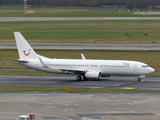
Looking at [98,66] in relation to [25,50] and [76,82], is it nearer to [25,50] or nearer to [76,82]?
[76,82]

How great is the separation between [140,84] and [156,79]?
243 inches

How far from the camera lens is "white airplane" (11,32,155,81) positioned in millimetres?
58781

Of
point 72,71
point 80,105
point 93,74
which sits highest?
point 72,71

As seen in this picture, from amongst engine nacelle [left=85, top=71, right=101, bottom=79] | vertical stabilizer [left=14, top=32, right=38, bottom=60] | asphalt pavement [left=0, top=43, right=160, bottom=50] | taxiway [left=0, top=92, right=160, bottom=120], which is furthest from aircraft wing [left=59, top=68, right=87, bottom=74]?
asphalt pavement [left=0, top=43, right=160, bottom=50]

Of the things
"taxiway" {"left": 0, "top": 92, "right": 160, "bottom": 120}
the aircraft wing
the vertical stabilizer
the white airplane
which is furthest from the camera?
the vertical stabilizer

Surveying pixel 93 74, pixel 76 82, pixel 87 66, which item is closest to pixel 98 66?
pixel 87 66

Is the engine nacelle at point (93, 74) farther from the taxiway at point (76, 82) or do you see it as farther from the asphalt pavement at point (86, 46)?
the asphalt pavement at point (86, 46)

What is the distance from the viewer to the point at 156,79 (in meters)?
60.1

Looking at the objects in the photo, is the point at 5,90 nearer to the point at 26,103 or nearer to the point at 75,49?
the point at 26,103

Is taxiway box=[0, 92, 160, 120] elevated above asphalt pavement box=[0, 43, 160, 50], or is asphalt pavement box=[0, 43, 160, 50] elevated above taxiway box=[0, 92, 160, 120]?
asphalt pavement box=[0, 43, 160, 50]

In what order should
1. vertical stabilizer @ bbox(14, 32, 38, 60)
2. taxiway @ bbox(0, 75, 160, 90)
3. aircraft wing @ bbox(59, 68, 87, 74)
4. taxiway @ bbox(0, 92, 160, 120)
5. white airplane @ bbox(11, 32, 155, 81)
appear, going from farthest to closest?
vertical stabilizer @ bbox(14, 32, 38, 60)
aircraft wing @ bbox(59, 68, 87, 74)
white airplane @ bbox(11, 32, 155, 81)
taxiway @ bbox(0, 75, 160, 90)
taxiway @ bbox(0, 92, 160, 120)

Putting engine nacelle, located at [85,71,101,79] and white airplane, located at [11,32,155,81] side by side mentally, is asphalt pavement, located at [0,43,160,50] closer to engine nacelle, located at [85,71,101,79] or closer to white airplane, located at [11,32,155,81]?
white airplane, located at [11,32,155,81]

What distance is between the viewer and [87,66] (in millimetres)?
60031

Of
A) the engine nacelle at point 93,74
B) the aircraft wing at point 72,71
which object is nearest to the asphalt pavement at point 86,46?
the aircraft wing at point 72,71
